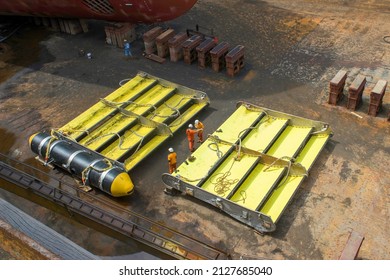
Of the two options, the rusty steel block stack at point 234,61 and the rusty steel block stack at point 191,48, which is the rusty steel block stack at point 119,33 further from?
the rusty steel block stack at point 234,61

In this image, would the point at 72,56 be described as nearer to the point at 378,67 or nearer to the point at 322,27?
the point at 322,27

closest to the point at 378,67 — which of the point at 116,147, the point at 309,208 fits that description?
the point at 309,208

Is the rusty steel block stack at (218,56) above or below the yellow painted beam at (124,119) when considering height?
above

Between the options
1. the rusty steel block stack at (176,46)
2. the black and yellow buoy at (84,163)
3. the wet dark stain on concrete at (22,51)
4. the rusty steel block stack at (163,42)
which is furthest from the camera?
the wet dark stain on concrete at (22,51)

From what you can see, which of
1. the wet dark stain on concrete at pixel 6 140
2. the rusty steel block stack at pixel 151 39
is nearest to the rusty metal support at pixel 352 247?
the wet dark stain on concrete at pixel 6 140

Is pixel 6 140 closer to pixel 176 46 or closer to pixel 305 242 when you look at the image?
pixel 176 46
